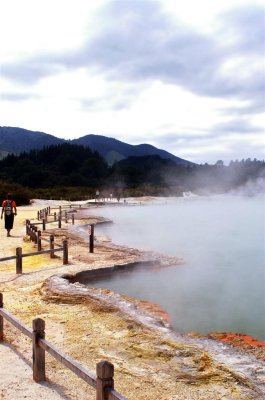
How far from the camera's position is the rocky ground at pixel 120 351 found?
18.1 feet

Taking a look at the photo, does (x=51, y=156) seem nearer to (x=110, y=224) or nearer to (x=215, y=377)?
(x=110, y=224)

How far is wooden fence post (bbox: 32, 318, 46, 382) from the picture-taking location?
212 inches

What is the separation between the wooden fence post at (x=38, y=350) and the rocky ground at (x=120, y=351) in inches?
5.4

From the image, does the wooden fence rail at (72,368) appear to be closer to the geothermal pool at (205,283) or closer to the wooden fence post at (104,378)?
the wooden fence post at (104,378)

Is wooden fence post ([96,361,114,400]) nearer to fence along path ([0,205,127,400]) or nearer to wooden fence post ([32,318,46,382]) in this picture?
fence along path ([0,205,127,400])

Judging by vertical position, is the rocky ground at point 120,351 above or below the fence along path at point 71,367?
below

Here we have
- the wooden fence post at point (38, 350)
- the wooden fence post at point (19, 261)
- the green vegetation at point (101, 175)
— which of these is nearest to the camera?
the wooden fence post at point (38, 350)

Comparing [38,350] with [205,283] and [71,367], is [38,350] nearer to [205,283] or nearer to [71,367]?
Result: [71,367]

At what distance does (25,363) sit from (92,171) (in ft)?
315

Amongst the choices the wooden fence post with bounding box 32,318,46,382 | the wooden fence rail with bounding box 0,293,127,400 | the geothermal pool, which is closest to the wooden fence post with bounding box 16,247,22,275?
the geothermal pool

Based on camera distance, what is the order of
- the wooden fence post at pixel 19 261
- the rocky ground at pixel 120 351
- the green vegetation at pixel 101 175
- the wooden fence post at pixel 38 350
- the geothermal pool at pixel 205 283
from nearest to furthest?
the wooden fence post at pixel 38 350 < the rocky ground at pixel 120 351 < the geothermal pool at pixel 205 283 < the wooden fence post at pixel 19 261 < the green vegetation at pixel 101 175

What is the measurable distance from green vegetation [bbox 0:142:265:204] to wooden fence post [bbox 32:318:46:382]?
5789cm

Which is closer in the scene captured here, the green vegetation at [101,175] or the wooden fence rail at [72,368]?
the wooden fence rail at [72,368]

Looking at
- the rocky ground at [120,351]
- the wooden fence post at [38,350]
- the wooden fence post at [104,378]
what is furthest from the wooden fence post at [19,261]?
the wooden fence post at [104,378]
